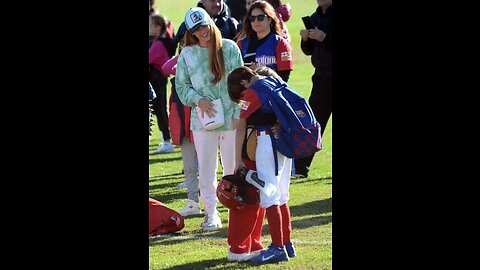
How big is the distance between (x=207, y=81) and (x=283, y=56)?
→ 1.76 meters

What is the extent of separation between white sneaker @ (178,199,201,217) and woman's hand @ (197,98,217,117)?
4.88ft

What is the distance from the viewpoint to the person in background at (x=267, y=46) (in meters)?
11.5

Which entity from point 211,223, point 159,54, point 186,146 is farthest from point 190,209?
point 159,54

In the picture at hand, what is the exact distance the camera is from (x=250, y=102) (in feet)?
28.3

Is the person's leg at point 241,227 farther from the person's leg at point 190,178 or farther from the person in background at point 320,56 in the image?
the person in background at point 320,56

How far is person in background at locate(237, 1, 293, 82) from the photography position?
11.5 meters

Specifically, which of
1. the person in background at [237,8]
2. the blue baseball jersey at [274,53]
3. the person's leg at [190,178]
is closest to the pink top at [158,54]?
the person in background at [237,8]

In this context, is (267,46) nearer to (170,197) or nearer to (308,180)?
(170,197)

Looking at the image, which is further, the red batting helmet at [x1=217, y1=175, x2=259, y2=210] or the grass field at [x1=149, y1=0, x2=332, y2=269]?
the grass field at [x1=149, y1=0, x2=332, y2=269]

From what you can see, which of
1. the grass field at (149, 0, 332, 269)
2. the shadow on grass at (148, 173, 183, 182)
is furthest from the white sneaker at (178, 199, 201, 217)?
the shadow on grass at (148, 173, 183, 182)

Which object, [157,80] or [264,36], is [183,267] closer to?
[264,36]

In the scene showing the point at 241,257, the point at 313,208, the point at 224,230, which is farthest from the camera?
the point at 313,208

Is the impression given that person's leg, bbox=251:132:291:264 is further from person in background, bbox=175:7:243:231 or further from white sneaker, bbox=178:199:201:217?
white sneaker, bbox=178:199:201:217
